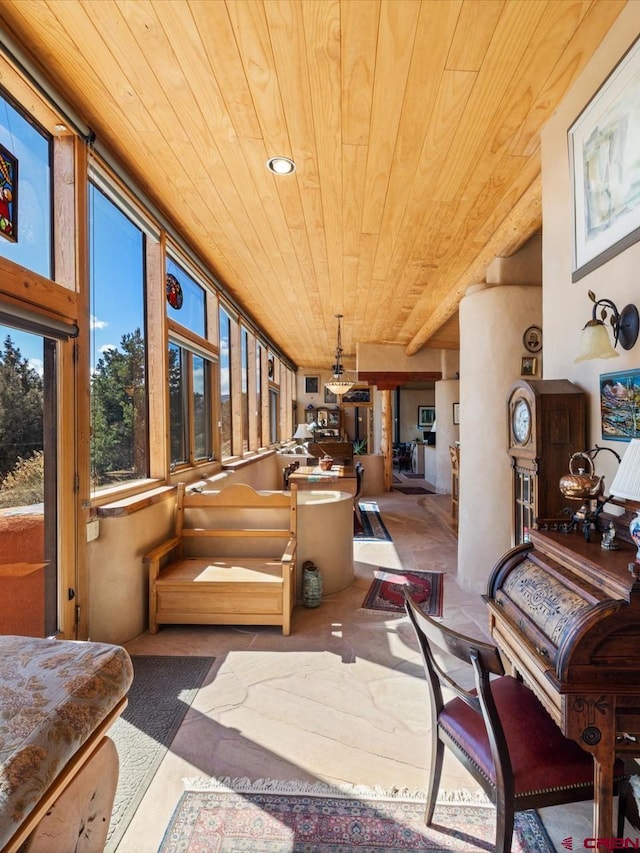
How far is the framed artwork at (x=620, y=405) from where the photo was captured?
1.43 m

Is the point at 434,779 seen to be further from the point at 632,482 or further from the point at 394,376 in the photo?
the point at 394,376

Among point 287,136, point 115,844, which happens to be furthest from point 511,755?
point 287,136

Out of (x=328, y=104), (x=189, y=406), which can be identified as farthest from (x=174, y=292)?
(x=328, y=104)

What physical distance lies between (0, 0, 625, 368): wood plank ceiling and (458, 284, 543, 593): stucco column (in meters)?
0.45

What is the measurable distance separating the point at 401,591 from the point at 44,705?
2.91 meters

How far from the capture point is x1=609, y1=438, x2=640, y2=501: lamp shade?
1110mm

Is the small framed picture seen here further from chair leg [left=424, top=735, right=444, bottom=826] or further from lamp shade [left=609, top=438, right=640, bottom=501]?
chair leg [left=424, top=735, right=444, bottom=826]

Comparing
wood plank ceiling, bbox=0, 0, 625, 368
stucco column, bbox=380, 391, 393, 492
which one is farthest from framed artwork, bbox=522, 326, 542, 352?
stucco column, bbox=380, 391, 393, 492

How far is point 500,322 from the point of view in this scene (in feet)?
10.7

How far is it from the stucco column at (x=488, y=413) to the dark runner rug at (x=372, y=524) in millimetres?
1750

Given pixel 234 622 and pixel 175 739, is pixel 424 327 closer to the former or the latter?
pixel 234 622

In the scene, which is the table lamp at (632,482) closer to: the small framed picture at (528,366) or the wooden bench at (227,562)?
the wooden bench at (227,562)

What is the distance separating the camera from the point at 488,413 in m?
3.35

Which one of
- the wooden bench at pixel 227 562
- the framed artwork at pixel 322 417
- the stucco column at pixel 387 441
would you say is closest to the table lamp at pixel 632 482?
the wooden bench at pixel 227 562
